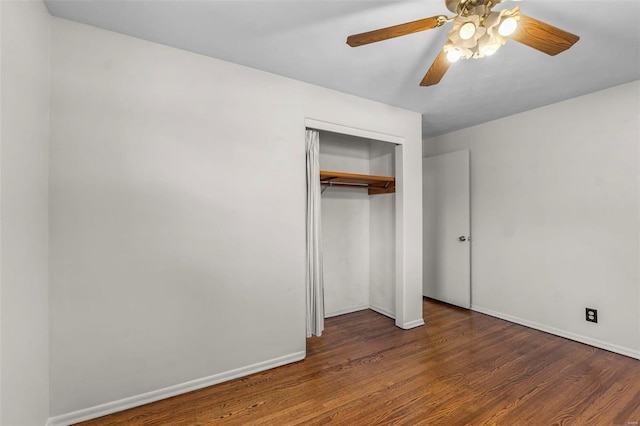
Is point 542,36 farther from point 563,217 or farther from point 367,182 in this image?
point 563,217

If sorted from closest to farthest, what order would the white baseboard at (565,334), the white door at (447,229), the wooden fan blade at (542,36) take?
the wooden fan blade at (542,36), the white baseboard at (565,334), the white door at (447,229)

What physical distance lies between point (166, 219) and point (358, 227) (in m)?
2.42

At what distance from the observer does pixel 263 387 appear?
2.13m

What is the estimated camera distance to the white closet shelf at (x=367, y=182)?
3.12 metres

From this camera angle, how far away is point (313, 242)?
273 cm

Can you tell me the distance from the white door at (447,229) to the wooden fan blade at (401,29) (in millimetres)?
2763

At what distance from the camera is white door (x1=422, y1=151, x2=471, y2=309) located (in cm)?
383

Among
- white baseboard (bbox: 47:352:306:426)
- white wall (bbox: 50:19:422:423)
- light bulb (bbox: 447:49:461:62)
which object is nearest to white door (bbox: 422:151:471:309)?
white wall (bbox: 50:19:422:423)

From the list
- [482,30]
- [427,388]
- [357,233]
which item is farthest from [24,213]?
[357,233]

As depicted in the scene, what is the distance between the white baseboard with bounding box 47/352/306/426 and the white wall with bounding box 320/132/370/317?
125 centimetres

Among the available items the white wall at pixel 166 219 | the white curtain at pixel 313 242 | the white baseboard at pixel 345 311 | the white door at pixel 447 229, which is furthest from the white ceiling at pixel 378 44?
the white baseboard at pixel 345 311

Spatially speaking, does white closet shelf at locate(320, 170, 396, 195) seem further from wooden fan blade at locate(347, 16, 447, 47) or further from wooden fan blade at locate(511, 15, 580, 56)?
wooden fan blade at locate(511, 15, 580, 56)

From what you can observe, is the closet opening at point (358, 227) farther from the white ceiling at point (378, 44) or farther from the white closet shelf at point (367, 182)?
the white ceiling at point (378, 44)

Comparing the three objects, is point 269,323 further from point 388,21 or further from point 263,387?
point 388,21
